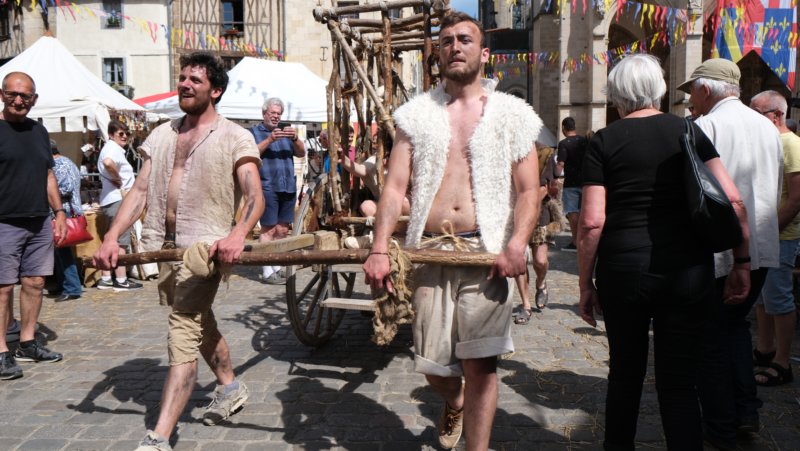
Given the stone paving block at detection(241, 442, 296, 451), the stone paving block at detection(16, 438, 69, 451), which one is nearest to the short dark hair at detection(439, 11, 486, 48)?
the stone paving block at detection(241, 442, 296, 451)

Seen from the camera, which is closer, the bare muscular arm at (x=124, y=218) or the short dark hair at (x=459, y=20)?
the short dark hair at (x=459, y=20)

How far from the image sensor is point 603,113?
25.8 metres

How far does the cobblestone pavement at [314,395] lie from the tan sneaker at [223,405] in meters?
0.08

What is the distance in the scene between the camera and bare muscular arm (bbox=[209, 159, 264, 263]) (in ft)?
10.3

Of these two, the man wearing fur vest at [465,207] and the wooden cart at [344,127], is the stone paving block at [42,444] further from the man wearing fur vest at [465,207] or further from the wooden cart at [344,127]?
the man wearing fur vest at [465,207]

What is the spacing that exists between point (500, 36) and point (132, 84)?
22.7 metres

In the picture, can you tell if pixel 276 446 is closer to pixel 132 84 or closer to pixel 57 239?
pixel 57 239

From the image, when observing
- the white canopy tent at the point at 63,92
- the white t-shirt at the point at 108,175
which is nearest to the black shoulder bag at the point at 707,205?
the white t-shirt at the point at 108,175

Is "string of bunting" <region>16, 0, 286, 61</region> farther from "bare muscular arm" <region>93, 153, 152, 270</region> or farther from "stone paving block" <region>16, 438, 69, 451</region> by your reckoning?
"stone paving block" <region>16, 438, 69, 451</region>

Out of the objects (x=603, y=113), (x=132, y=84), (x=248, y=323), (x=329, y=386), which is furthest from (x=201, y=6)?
(x=329, y=386)

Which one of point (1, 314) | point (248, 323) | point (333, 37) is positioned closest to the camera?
point (1, 314)

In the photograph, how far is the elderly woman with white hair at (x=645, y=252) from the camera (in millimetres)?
2676

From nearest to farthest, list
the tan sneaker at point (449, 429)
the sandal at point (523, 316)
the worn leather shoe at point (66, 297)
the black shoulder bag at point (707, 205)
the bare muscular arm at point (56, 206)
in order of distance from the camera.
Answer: the black shoulder bag at point (707, 205), the tan sneaker at point (449, 429), the bare muscular arm at point (56, 206), the sandal at point (523, 316), the worn leather shoe at point (66, 297)

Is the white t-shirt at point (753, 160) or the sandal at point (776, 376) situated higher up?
the white t-shirt at point (753, 160)
